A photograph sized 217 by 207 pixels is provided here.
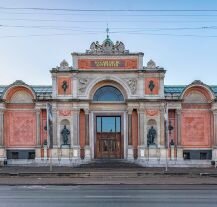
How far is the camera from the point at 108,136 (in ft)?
163

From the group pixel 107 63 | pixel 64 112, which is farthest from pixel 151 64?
pixel 64 112

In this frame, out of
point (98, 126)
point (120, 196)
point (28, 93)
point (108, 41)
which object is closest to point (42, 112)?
point (28, 93)

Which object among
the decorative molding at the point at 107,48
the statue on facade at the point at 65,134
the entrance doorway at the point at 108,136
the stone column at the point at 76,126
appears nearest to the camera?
the stone column at the point at 76,126

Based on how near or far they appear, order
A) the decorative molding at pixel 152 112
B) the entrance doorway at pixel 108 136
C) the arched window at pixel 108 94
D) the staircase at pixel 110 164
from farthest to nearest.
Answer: the entrance doorway at pixel 108 136
the arched window at pixel 108 94
the decorative molding at pixel 152 112
the staircase at pixel 110 164

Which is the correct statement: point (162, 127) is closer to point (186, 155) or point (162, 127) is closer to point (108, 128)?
point (186, 155)

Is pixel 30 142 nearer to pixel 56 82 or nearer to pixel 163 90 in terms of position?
pixel 56 82

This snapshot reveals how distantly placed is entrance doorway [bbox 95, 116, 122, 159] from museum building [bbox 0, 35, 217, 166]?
0.15 m

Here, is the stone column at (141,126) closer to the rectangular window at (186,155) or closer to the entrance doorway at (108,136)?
the entrance doorway at (108,136)

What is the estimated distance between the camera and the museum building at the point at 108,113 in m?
48.2

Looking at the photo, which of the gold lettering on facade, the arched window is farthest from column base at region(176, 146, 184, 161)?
the gold lettering on facade

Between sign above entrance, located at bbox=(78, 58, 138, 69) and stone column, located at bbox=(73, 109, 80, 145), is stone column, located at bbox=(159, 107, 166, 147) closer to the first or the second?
sign above entrance, located at bbox=(78, 58, 138, 69)

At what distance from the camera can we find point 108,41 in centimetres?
4947

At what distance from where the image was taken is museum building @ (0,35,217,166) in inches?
1900

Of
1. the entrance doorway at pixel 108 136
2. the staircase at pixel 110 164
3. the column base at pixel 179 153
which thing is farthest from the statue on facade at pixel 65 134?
the column base at pixel 179 153
